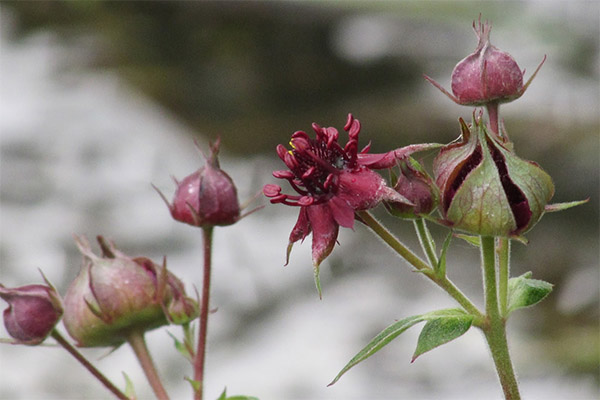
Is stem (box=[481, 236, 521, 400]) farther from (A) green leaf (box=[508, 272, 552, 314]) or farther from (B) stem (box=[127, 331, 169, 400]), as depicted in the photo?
(B) stem (box=[127, 331, 169, 400])

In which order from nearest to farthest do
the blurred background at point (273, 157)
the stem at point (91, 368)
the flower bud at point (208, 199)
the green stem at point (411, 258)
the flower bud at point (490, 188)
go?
1. the flower bud at point (490, 188)
2. the green stem at point (411, 258)
3. the stem at point (91, 368)
4. the flower bud at point (208, 199)
5. the blurred background at point (273, 157)

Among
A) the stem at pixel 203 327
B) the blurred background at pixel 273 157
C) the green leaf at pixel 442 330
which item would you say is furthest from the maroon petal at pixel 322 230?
the blurred background at pixel 273 157

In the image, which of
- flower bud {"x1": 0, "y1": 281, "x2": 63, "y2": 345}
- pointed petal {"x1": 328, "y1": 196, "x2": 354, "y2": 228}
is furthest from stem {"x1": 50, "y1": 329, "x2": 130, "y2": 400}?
pointed petal {"x1": 328, "y1": 196, "x2": 354, "y2": 228}

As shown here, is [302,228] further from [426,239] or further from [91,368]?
[91,368]

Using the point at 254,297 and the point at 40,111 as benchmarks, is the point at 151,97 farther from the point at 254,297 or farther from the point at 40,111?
the point at 254,297

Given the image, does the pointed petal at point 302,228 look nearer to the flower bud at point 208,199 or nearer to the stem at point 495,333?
the stem at point 495,333

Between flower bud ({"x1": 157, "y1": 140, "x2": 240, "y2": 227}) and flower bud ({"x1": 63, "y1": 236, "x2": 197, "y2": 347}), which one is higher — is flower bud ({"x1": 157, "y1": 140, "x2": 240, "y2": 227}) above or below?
above
